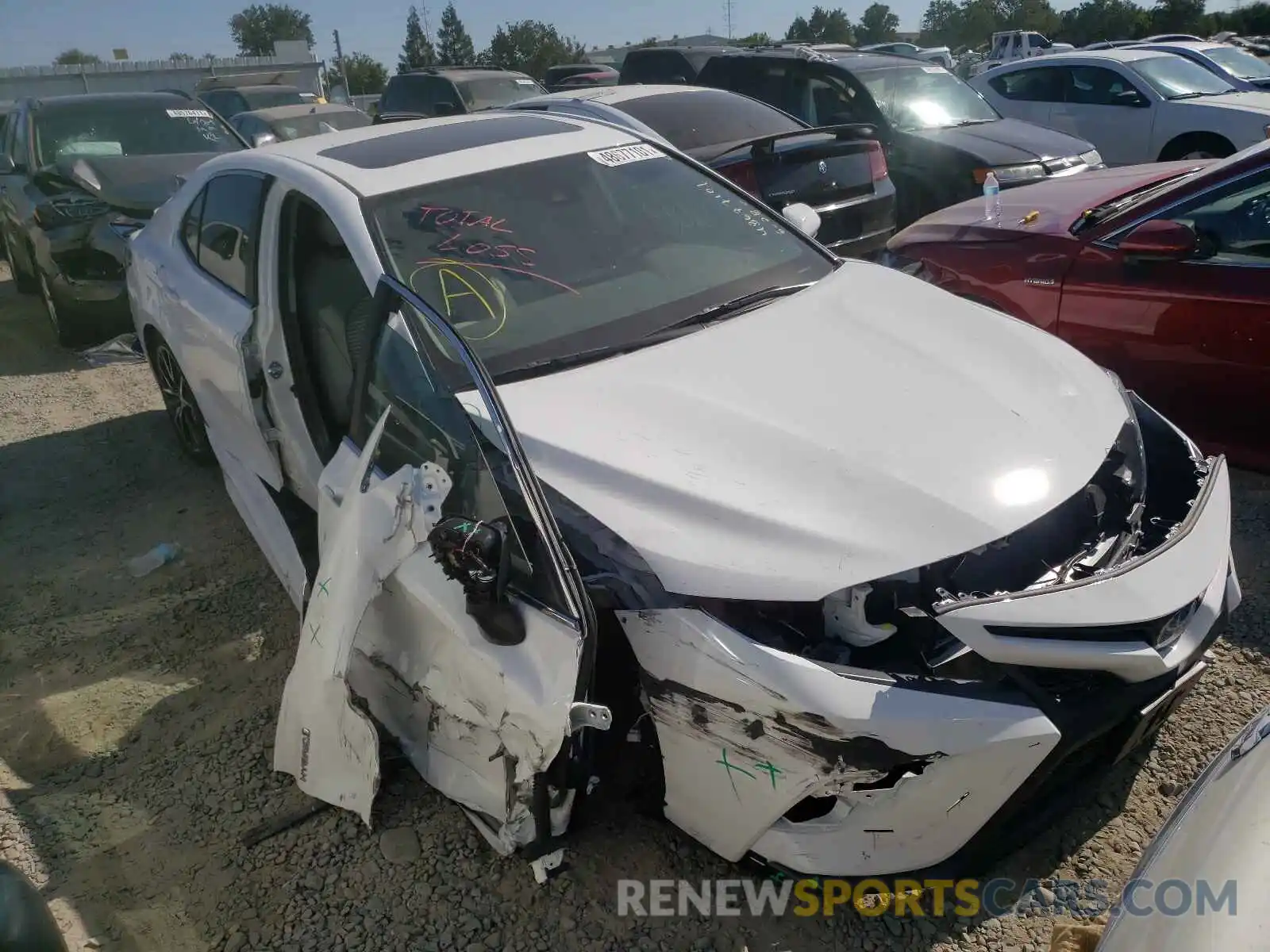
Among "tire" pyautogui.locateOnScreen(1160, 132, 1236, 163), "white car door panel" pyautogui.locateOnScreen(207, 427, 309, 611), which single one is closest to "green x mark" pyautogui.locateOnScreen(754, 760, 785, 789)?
"white car door panel" pyautogui.locateOnScreen(207, 427, 309, 611)

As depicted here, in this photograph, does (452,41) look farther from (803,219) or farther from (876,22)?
(803,219)

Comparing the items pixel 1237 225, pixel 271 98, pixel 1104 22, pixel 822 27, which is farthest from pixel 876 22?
pixel 1237 225

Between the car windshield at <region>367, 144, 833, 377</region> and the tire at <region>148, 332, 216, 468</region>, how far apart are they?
2.08m

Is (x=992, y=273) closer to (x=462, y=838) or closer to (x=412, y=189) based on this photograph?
(x=412, y=189)

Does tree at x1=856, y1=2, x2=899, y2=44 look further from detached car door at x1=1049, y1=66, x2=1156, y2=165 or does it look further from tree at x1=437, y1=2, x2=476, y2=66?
detached car door at x1=1049, y1=66, x2=1156, y2=165

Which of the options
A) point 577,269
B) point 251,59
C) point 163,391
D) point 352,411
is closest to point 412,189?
point 577,269

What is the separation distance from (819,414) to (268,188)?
211cm

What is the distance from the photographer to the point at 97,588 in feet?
12.4

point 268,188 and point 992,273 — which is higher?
point 268,188

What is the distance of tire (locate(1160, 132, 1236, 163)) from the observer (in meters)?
8.46

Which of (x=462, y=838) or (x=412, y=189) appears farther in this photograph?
(x=412, y=189)

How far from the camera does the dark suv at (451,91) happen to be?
457 inches

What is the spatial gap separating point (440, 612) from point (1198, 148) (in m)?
9.32

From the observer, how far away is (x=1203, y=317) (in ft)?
11.5
